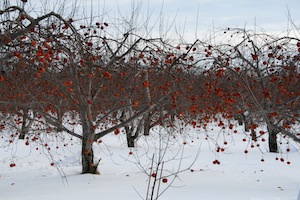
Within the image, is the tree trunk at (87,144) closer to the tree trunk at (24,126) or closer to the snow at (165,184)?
the snow at (165,184)

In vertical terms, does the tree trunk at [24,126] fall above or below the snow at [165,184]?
above

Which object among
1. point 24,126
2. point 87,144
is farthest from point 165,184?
point 24,126

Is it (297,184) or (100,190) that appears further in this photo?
(297,184)

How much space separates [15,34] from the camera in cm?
396

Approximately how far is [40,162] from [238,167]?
17.3 ft

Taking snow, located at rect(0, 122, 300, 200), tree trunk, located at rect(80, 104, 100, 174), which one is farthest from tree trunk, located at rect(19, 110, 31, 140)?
tree trunk, located at rect(80, 104, 100, 174)

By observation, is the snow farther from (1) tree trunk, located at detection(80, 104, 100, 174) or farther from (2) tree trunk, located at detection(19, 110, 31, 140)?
(2) tree trunk, located at detection(19, 110, 31, 140)

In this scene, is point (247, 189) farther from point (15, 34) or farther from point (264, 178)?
point (15, 34)

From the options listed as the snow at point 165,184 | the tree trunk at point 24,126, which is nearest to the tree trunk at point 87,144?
the snow at point 165,184

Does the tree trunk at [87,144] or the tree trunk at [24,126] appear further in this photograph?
the tree trunk at [87,144]

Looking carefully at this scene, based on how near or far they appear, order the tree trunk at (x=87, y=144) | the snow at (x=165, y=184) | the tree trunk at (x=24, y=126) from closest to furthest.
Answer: the snow at (x=165, y=184), the tree trunk at (x=24, y=126), the tree trunk at (x=87, y=144)

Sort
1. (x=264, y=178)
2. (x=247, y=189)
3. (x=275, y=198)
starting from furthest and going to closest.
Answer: (x=264, y=178), (x=247, y=189), (x=275, y=198)

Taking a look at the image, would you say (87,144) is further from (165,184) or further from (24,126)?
(24,126)

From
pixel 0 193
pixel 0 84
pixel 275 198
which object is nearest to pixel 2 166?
pixel 0 84
